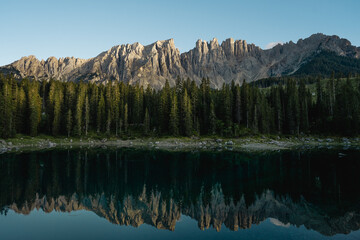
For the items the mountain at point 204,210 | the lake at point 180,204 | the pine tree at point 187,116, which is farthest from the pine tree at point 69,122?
the mountain at point 204,210

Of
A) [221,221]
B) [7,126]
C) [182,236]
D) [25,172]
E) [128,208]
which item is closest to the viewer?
[182,236]

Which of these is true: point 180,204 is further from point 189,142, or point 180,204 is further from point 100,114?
point 100,114

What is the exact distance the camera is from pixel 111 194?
71.2 feet

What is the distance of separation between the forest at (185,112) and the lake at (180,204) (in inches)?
2105

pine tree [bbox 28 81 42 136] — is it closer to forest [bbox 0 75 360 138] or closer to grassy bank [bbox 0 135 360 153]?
forest [bbox 0 75 360 138]

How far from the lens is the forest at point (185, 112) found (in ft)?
265

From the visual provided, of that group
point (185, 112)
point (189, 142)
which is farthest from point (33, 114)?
point (189, 142)

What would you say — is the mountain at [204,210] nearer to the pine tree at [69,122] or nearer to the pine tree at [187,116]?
the pine tree at [187,116]

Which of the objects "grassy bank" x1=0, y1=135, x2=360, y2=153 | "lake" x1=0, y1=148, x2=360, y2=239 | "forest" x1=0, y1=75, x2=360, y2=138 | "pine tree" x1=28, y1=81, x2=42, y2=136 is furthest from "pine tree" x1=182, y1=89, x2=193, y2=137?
"lake" x1=0, y1=148, x2=360, y2=239

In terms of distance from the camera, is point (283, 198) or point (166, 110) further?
point (166, 110)

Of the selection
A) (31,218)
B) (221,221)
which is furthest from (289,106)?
(31,218)

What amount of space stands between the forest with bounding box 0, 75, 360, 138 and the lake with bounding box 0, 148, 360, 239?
53.5 m

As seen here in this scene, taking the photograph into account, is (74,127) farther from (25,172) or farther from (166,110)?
(25,172)

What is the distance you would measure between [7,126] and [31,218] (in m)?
64.8
